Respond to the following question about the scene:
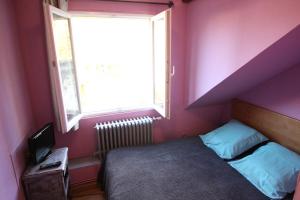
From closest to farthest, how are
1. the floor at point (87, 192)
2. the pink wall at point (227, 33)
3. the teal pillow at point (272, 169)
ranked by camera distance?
the pink wall at point (227, 33) → the teal pillow at point (272, 169) → the floor at point (87, 192)

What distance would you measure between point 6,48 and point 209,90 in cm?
213

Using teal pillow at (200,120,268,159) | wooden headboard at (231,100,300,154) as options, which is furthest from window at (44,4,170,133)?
wooden headboard at (231,100,300,154)

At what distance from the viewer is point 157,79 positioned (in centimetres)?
272

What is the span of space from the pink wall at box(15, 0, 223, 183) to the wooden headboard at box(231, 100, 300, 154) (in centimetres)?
44

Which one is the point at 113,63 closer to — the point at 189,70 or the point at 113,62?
the point at 113,62

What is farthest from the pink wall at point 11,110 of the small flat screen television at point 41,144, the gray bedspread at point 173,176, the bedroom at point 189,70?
the gray bedspread at point 173,176

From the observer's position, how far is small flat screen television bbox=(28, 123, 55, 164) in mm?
1842

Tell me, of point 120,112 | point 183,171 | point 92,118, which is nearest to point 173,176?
point 183,171

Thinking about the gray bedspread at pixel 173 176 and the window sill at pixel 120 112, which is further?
the window sill at pixel 120 112

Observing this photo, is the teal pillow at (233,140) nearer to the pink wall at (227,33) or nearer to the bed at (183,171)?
the bed at (183,171)

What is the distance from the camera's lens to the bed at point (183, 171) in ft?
5.74

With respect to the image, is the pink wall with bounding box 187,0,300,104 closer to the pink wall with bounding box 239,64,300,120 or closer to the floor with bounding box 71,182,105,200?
the pink wall with bounding box 239,64,300,120

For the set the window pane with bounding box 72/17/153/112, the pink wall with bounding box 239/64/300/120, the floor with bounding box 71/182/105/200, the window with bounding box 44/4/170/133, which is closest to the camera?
the pink wall with bounding box 239/64/300/120

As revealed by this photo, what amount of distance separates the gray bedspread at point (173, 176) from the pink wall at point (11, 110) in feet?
2.74
